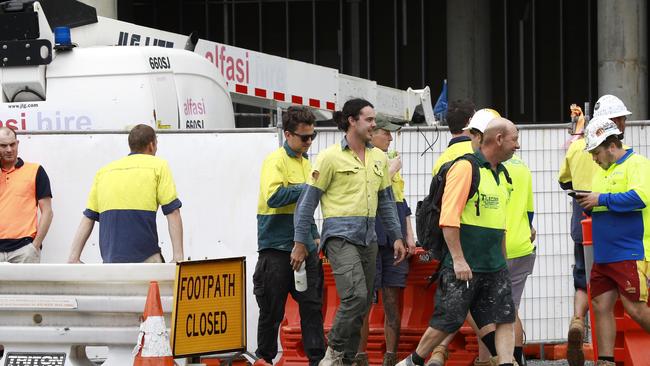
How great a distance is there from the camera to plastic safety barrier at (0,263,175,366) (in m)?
8.17

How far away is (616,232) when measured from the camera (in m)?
9.26

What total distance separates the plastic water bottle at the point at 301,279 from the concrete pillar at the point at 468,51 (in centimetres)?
2372

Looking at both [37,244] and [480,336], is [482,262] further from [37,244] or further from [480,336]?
[37,244]

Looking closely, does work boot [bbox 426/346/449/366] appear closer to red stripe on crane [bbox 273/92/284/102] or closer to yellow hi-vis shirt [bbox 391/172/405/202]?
yellow hi-vis shirt [bbox 391/172/405/202]

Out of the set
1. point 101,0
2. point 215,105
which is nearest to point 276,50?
point 101,0

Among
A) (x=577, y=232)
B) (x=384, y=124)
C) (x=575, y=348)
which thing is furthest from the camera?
(x=577, y=232)

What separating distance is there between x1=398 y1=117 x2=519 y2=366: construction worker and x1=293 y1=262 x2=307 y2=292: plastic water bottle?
109cm

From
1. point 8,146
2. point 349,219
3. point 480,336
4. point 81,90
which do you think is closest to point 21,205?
point 8,146

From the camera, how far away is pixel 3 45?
1160cm

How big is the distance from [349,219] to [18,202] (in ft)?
10.1

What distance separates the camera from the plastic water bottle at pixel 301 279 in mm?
9305

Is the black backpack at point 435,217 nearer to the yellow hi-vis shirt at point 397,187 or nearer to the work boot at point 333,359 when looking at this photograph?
the work boot at point 333,359

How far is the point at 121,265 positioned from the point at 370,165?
2.04 m

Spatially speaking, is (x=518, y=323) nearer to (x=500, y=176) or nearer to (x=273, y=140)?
(x=500, y=176)
